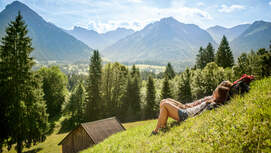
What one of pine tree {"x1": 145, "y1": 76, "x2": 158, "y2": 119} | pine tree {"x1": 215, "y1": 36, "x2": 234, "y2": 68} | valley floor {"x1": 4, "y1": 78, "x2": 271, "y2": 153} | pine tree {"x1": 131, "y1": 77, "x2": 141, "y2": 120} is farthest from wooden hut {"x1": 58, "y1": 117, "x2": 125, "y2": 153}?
pine tree {"x1": 215, "y1": 36, "x2": 234, "y2": 68}

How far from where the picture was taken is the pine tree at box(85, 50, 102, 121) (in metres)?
44.4

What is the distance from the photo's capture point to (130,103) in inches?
1976

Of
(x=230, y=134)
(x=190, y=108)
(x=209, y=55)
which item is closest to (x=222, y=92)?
(x=190, y=108)

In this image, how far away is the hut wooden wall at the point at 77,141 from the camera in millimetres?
15678

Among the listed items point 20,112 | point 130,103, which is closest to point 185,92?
point 130,103

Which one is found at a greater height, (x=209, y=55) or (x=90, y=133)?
(x=209, y=55)

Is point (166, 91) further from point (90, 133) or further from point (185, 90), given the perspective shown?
point (90, 133)

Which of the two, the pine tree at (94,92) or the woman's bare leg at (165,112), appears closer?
the woman's bare leg at (165,112)

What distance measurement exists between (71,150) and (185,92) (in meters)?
34.8

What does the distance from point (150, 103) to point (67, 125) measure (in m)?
23.9

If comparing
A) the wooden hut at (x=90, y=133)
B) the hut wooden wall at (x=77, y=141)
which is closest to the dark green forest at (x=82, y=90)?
the hut wooden wall at (x=77, y=141)

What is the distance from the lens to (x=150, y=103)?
157 feet

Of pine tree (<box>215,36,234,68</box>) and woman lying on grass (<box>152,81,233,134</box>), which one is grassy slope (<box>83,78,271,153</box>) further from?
pine tree (<box>215,36,234,68</box>)

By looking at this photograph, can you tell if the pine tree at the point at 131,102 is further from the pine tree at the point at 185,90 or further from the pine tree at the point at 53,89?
the pine tree at the point at 53,89
